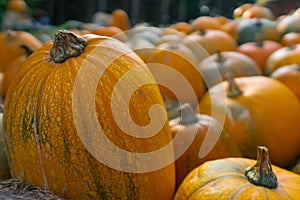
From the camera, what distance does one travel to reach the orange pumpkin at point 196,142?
1304mm

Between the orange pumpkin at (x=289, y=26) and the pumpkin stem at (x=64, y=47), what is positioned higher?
the pumpkin stem at (x=64, y=47)

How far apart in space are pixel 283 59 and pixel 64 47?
1.09 metres

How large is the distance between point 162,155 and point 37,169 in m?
0.27

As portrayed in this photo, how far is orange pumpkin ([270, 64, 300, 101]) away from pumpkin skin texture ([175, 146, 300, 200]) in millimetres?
566

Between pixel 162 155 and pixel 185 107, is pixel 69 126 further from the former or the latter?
pixel 185 107

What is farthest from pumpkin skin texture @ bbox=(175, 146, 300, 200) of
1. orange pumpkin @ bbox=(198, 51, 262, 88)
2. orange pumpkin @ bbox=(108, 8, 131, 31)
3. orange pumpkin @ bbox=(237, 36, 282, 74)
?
orange pumpkin @ bbox=(108, 8, 131, 31)

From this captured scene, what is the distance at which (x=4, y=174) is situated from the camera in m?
1.23

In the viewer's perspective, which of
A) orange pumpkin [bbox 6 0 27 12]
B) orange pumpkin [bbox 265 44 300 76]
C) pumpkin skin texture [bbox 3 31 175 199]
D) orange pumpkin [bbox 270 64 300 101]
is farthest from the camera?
orange pumpkin [bbox 6 0 27 12]

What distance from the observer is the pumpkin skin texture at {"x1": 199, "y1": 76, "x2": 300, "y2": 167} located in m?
1.43

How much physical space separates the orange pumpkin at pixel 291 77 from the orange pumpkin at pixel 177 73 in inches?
11.0

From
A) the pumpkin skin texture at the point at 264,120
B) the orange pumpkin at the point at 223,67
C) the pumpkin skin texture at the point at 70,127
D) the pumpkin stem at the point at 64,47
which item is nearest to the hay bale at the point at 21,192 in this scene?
the pumpkin skin texture at the point at 70,127

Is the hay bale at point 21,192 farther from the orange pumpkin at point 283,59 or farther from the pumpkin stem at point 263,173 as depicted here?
the orange pumpkin at point 283,59

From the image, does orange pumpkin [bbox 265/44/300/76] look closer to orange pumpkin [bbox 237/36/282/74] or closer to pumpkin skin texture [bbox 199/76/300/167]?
orange pumpkin [bbox 237/36/282/74]

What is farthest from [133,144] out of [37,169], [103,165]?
[37,169]
